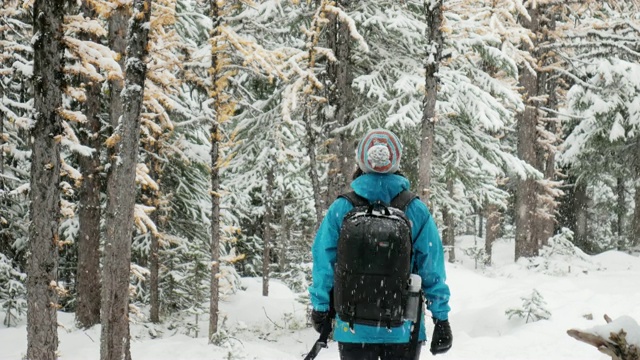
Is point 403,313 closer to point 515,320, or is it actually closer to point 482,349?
point 482,349

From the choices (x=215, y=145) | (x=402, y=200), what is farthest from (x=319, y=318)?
(x=215, y=145)

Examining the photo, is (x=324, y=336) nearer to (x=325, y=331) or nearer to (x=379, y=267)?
(x=325, y=331)

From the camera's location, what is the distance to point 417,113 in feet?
34.8

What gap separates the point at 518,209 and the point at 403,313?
13198mm

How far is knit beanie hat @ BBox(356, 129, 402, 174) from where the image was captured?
368cm

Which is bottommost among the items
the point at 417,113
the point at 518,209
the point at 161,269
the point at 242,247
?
the point at 242,247

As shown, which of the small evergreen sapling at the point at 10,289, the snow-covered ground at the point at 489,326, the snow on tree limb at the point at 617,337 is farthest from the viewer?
the small evergreen sapling at the point at 10,289

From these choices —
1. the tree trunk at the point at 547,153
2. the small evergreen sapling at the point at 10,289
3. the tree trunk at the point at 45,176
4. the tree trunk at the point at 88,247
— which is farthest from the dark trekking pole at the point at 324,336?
the tree trunk at the point at 547,153

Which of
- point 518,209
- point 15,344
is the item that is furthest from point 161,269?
point 518,209

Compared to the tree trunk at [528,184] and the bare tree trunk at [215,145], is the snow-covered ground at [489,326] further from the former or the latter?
the bare tree trunk at [215,145]

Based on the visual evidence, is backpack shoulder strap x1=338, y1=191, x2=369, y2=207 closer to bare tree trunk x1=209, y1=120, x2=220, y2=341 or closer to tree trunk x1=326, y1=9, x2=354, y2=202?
tree trunk x1=326, y1=9, x2=354, y2=202

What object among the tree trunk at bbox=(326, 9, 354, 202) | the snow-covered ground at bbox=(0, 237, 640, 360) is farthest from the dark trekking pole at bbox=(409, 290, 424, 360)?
the tree trunk at bbox=(326, 9, 354, 202)

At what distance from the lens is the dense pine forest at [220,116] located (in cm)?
689

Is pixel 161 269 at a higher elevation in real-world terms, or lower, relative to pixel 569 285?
lower
